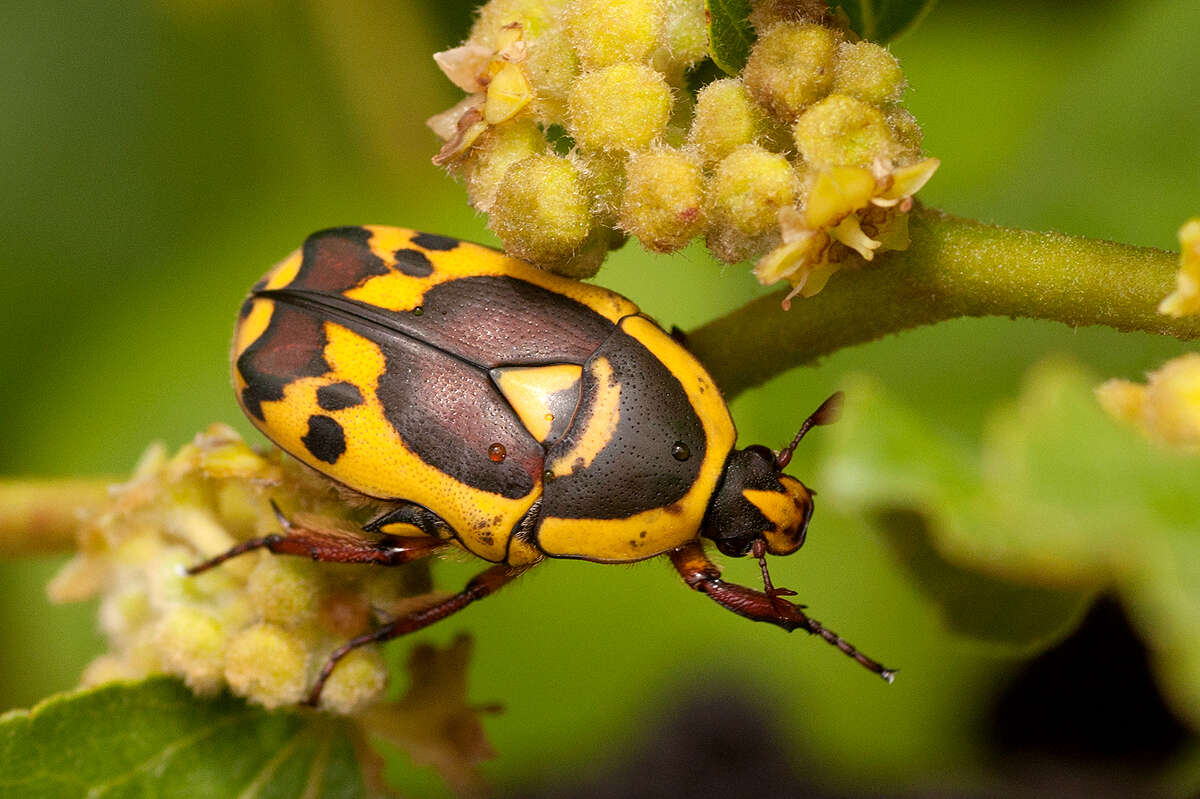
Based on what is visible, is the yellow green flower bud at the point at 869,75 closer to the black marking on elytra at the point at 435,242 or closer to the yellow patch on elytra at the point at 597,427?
the yellow patch on elytra at the point at 597,427

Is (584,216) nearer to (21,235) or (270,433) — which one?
(270,433)

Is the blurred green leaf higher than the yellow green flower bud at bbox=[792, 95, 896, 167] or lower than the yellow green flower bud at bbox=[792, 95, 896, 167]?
lower

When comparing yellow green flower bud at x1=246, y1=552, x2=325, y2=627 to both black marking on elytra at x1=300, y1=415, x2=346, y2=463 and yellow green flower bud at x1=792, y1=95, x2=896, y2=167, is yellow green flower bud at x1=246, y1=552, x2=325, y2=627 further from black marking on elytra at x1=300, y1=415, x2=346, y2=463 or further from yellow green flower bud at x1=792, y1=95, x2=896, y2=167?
yellow green flower bud at x1=792, y1=95, x2=896, y2=167

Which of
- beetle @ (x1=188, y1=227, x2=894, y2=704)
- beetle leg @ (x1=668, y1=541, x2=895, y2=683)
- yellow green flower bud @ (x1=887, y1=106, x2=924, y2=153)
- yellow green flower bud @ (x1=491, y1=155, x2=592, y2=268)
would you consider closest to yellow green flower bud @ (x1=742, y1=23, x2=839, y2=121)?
yellow green flower bud @ (x1=887, y1=106, x2=924, y2=153)

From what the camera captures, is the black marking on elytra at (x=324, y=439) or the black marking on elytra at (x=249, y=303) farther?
the black marking on elytra at (x=249, y=303)

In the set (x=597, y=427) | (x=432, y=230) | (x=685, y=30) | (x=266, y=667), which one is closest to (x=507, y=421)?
(x=597, y=427)

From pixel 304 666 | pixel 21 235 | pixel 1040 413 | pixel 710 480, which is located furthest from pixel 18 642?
pixel 1040 413

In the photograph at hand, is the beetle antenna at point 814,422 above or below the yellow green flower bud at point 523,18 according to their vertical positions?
below

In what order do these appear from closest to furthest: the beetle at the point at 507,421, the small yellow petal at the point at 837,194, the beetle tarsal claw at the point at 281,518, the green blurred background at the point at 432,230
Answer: the small yellow petal at the point at 837,194, the beetle tarsal claw at the point at 281,518, the beetle at the point at 507,421, the green blurred background at the point at 432,230

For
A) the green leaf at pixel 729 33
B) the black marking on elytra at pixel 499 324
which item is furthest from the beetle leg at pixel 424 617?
the green leaf at pixel 729 33
